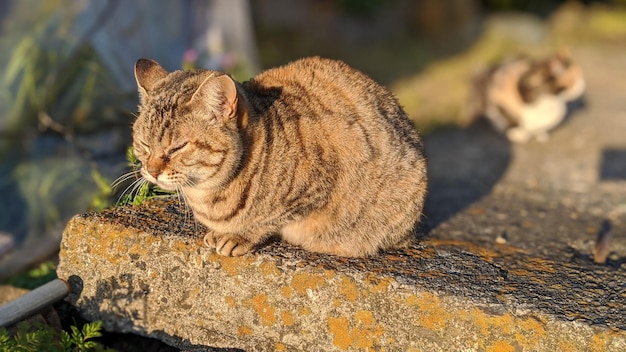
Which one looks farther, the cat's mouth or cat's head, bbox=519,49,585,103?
cat's head, bbox=519,49,585,103

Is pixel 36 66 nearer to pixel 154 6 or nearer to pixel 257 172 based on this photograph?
pixel 154 6

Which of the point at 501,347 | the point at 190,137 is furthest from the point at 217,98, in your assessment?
the point at 501,347

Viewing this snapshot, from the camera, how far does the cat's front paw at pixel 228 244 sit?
2680mm

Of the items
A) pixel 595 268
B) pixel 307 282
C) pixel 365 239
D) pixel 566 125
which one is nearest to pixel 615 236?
pixel 595 268

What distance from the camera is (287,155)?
2.65 m

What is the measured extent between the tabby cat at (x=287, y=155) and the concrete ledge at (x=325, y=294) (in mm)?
122

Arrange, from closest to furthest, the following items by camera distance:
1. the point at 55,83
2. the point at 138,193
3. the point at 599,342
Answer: the point at 599,342 → the point at 138,193 → the point at 55,83

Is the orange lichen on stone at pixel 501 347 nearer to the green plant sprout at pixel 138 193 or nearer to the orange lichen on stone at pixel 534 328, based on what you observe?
the orange lichen on stone at pixel 534 328

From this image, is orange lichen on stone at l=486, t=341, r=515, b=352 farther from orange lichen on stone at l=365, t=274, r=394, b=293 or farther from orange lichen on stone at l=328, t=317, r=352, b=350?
orange lichen on stone at l=328, t=317, r=352, b=350

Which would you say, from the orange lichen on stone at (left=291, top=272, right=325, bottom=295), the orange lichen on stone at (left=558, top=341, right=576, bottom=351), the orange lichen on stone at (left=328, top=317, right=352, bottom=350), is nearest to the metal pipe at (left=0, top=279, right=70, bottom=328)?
the orange lichen on stone at (left=291, top=272, right=325, bottom=295)

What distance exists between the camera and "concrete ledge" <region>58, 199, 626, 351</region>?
2.44 metres

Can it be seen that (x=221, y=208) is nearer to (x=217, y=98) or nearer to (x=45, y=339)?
(x=217, y=98)

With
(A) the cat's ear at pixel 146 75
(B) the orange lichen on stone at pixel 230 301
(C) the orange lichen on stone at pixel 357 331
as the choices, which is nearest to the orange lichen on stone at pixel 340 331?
(C) the orange lichen on stone at pixel 357 331

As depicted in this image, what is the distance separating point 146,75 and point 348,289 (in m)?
1.22
